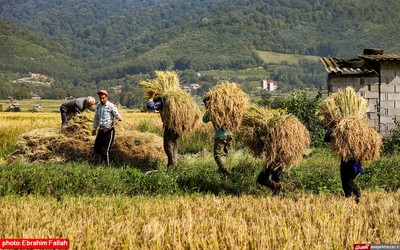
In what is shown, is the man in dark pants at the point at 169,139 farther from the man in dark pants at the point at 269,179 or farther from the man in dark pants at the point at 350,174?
the man in dark pants at the point at 350,174

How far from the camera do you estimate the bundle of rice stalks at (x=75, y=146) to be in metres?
12.1

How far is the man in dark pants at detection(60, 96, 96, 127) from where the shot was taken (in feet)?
42.3

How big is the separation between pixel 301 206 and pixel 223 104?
2820 mm

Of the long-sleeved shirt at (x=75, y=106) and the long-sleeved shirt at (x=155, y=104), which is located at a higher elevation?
the long-sleeved shirt at (x=155, y=104)

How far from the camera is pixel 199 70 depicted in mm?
160500

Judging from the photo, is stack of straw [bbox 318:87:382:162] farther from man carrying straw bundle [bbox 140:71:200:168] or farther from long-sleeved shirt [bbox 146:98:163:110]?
long-sleeved shirt [bbox 146:98:163:110]

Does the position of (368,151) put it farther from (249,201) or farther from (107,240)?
(107,240)

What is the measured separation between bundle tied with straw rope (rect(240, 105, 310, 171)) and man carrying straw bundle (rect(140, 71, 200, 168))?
1.99 metres

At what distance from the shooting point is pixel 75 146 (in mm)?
12172

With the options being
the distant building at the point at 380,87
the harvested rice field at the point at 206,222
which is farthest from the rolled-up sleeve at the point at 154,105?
the distant building at the point at 380,87

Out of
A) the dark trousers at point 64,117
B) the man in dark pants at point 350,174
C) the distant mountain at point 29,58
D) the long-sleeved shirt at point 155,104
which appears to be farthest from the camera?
the distant mountain at point 29,58

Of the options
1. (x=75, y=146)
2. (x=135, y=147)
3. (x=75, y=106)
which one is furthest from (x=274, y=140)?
(x=75, y=106)

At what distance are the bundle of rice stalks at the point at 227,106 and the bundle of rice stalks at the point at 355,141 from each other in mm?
1909

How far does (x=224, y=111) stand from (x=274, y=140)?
144cm
